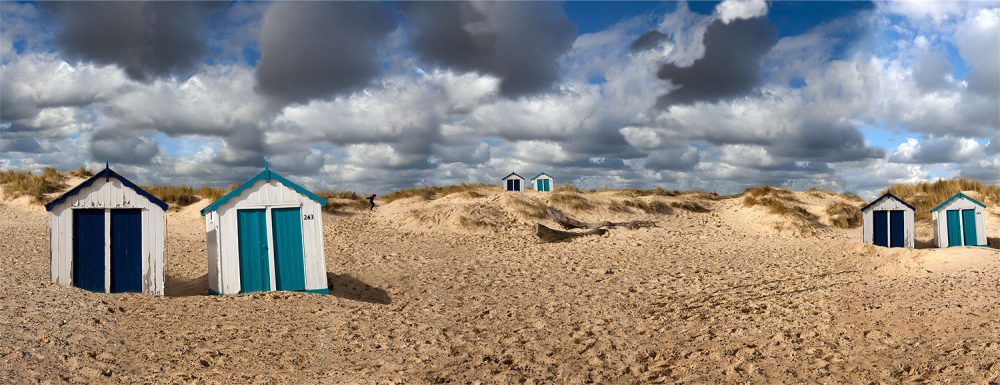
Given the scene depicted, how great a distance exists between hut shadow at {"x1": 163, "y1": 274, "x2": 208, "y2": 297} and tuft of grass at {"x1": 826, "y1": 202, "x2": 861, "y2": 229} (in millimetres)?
24775

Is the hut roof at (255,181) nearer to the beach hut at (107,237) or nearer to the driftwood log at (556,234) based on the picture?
the beach hut at (107,237)

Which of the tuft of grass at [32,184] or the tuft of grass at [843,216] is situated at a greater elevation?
the tuft of grass at [32,184]

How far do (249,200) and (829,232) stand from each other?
22.6 meters

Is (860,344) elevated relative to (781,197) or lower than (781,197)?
lower

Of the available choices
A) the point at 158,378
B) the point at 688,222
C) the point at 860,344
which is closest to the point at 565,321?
the point at 860,344

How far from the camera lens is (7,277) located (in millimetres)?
12797

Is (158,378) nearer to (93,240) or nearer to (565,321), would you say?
(93,240)

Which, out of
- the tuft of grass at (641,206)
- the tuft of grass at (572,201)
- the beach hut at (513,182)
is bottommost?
A: the tuft of grass at (641,206)

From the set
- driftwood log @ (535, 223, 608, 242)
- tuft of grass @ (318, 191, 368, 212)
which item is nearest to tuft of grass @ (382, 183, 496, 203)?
tuft of grass @ (318, 191, 368, 212)

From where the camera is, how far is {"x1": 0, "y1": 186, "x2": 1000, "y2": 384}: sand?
8.74 metres

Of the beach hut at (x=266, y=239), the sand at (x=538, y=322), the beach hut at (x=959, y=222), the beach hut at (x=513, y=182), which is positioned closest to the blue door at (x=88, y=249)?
the sand at (x=538, y=322)

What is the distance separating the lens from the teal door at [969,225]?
21781mm

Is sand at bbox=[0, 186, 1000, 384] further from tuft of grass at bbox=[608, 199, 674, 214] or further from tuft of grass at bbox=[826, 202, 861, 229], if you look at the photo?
tuft of grass at bbox=[608, 199, 674, 214]

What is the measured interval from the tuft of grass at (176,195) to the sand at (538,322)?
1037cm
